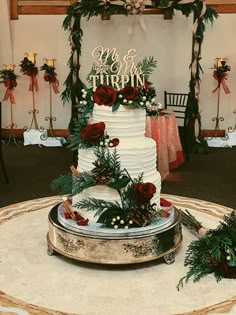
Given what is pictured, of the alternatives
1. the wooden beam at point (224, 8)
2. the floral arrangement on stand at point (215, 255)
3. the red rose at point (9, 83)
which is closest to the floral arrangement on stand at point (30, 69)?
the red rose at point (9, 83)

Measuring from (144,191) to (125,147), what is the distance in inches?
13.9

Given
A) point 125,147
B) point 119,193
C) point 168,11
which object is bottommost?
point 119,193

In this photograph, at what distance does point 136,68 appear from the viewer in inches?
130

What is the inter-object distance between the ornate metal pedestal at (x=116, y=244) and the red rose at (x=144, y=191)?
0.77ft

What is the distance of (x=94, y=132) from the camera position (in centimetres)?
304

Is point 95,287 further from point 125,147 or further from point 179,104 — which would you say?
point 179,104

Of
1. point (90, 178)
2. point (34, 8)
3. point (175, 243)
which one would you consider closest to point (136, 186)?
point (90, 178)

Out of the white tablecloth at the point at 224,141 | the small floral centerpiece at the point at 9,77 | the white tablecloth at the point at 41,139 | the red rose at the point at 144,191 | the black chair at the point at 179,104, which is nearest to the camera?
the red rose at the point at 144,191

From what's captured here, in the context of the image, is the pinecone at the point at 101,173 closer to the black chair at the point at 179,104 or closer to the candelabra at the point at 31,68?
the black chair at the point at 179,104

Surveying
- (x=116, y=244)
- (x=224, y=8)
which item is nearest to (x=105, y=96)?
(x=116, y=244)

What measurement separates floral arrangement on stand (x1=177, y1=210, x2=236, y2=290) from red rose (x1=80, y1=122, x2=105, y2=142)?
996 mm

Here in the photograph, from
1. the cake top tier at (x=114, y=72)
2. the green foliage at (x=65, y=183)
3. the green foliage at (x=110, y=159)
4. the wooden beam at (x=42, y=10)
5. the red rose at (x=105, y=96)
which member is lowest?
the green foliage at (x=65, y=183)

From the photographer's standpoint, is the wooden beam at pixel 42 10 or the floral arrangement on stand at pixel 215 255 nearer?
the floral arrangement on stand at pixel 215 255

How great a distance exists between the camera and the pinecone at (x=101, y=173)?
3.03m
